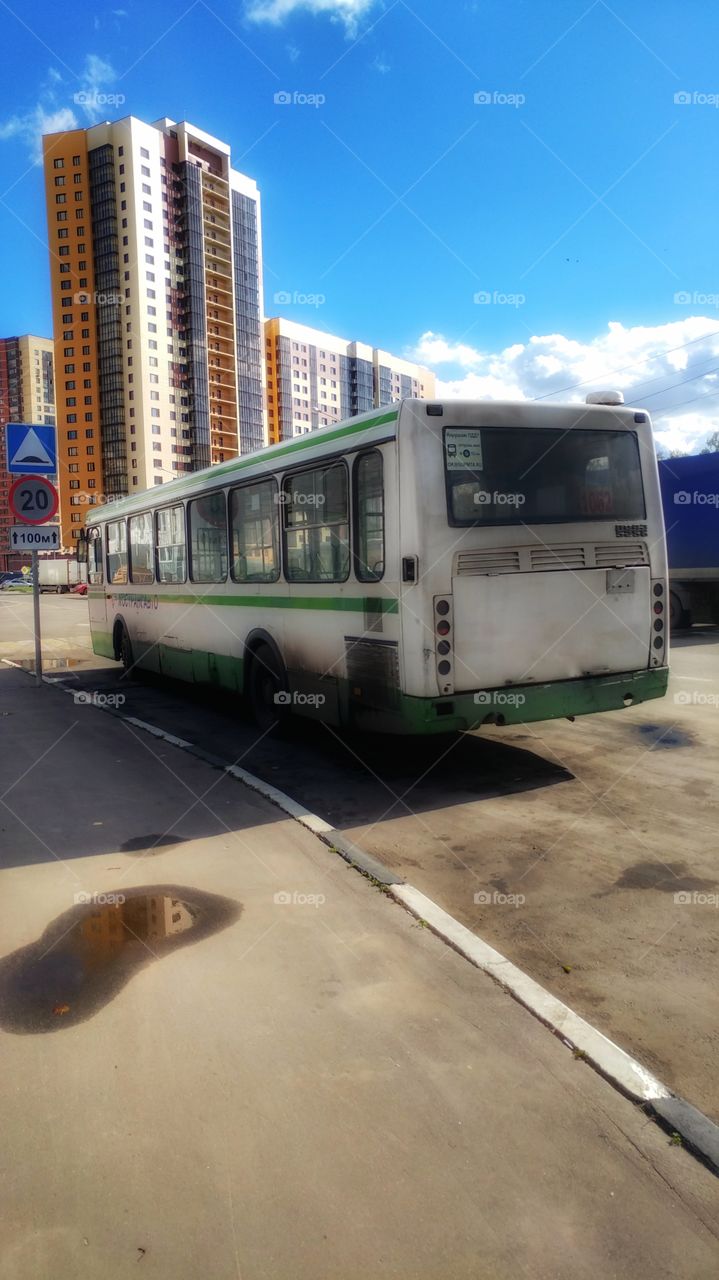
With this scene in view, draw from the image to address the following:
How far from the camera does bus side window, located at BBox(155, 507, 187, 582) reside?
37.9 feet

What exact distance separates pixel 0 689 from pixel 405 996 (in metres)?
11.5

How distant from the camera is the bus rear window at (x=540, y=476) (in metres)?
6.73

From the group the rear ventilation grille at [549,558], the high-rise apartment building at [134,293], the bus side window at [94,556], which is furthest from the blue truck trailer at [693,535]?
the high-rise apartment building at [134,293]

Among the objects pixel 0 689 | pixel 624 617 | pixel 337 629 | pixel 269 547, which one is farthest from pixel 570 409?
pixel 0 689

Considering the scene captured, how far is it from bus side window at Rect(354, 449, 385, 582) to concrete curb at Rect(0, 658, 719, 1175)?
7.54 feet

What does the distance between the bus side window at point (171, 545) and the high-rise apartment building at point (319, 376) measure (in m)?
126

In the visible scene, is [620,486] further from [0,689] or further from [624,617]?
[0,689]

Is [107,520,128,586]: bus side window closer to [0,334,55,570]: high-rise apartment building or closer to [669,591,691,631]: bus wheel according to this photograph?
[669,591,691,631]: bus wheel

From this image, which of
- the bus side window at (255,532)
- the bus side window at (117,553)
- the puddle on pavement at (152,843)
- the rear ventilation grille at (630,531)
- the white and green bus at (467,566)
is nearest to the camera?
the puddle on pavement at (152,843)

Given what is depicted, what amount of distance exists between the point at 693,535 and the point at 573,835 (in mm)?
14652

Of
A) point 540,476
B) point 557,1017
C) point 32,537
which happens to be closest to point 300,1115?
point 557,1017

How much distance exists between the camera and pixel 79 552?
53.1 ft

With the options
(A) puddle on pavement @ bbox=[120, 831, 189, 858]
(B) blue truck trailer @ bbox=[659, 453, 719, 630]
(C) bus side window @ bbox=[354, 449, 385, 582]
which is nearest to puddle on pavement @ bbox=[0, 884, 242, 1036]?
(A) puddle on pavement @ bbox=[120, 831, 189, 858]

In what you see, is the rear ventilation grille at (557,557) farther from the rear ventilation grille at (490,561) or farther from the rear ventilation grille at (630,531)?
the rear ventilation grille at (630,531)
